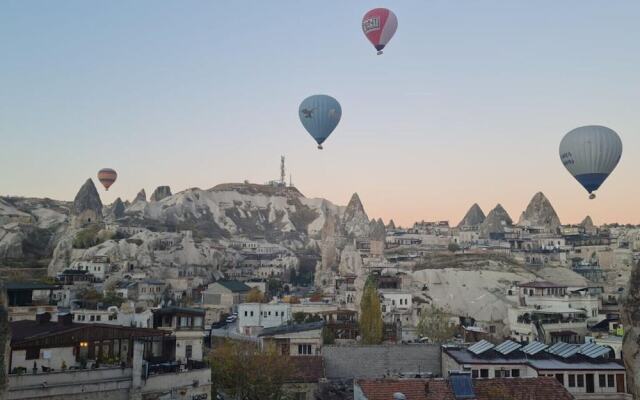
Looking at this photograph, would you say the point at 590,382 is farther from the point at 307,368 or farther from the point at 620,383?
the point at 307,368

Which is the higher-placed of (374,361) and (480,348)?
(480,348)

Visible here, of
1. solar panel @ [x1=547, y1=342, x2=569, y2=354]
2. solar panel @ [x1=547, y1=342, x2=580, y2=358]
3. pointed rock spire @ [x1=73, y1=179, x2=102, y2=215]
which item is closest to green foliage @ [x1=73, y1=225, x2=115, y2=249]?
pointed rock spire @ [x1=73, y1=179, x2=102, y2=215]

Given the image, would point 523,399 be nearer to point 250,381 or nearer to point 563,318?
point 250,381

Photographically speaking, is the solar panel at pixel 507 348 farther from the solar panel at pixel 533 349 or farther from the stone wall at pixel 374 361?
the stone wall at pixel 374 361

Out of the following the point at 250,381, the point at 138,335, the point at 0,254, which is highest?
the point at 0,254

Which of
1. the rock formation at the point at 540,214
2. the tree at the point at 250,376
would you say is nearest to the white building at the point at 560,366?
the tree at the point at 250,376

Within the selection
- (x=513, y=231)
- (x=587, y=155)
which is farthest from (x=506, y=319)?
(x=513, y=231)

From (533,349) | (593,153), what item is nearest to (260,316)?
(593,153)
